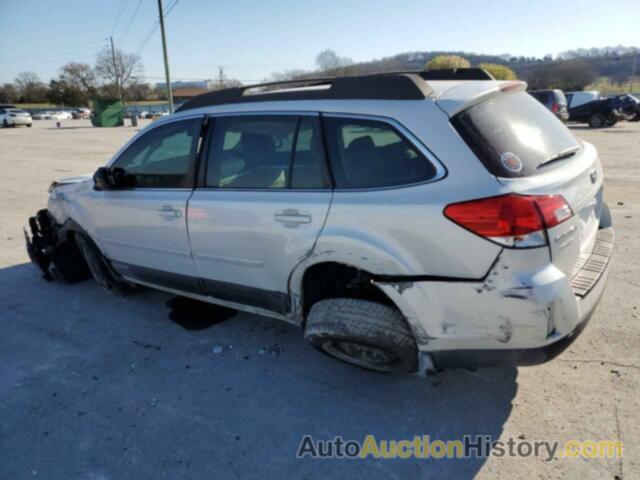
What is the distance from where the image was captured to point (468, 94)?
2.50 metres

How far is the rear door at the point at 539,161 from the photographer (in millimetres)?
2215

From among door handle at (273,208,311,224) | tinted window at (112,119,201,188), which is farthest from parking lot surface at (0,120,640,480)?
tinted window at (112,119,201,188)

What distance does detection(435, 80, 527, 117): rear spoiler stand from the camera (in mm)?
2359

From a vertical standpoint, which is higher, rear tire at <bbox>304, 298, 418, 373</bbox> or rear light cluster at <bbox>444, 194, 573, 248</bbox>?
rear light cluster at <bbox>444, 194, 573, 248</bbox>

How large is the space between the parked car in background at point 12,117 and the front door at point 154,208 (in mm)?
42281

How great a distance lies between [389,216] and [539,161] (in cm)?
84

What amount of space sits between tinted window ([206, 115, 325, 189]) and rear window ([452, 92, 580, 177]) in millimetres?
872

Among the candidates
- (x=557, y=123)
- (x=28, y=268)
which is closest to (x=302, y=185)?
(x=557, y=123)

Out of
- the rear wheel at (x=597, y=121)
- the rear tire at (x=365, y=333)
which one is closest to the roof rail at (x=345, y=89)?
the rear tire at (x=365, y=333)

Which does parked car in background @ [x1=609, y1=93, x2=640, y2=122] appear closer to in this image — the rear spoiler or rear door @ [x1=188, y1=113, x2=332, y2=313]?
the rear spoiler

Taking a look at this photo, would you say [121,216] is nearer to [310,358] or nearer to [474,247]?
[310,358]

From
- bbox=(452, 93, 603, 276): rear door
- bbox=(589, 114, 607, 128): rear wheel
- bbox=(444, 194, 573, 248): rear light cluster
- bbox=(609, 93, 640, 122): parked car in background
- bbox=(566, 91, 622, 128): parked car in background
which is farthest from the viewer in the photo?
bbox=(609, 93, 640, 122): parked car in background

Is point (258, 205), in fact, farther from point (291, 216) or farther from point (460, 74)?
point (460, 74)

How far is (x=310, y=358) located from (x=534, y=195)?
6.20ft
